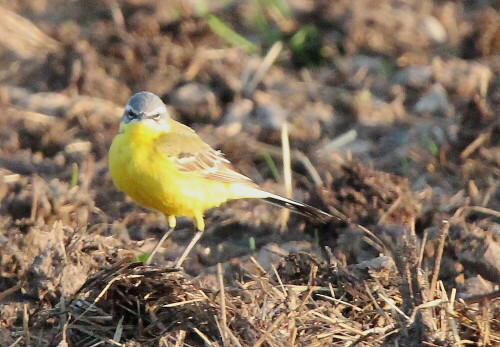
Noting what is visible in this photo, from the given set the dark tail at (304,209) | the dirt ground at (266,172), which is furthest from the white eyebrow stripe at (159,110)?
the dark tail at (304,209)

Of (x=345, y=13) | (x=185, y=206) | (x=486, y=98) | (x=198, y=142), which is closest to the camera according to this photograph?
(x=185, y=206)

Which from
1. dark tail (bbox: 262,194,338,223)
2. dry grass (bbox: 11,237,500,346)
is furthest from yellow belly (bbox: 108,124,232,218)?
dry grass (bbox: 11,237,500,346)

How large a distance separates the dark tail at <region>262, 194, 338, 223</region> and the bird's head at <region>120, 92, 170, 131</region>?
1019 millimetres

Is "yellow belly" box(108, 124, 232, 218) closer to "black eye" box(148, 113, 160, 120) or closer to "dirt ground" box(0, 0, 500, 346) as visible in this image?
"black eye" box(148, 113, 160, 120)

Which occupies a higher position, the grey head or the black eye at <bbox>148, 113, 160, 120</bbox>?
the grey head

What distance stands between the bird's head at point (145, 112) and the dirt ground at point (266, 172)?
817 mm

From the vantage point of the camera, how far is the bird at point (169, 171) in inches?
276

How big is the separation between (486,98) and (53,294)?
5681 millimetres

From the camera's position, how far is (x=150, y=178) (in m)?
7.02

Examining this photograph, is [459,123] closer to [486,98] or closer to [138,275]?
[486,98]

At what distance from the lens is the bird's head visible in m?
7.38

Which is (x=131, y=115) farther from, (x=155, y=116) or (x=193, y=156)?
(x=193, y=156)

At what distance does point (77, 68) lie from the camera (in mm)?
10305

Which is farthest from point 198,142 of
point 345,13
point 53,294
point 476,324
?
point 345,13
